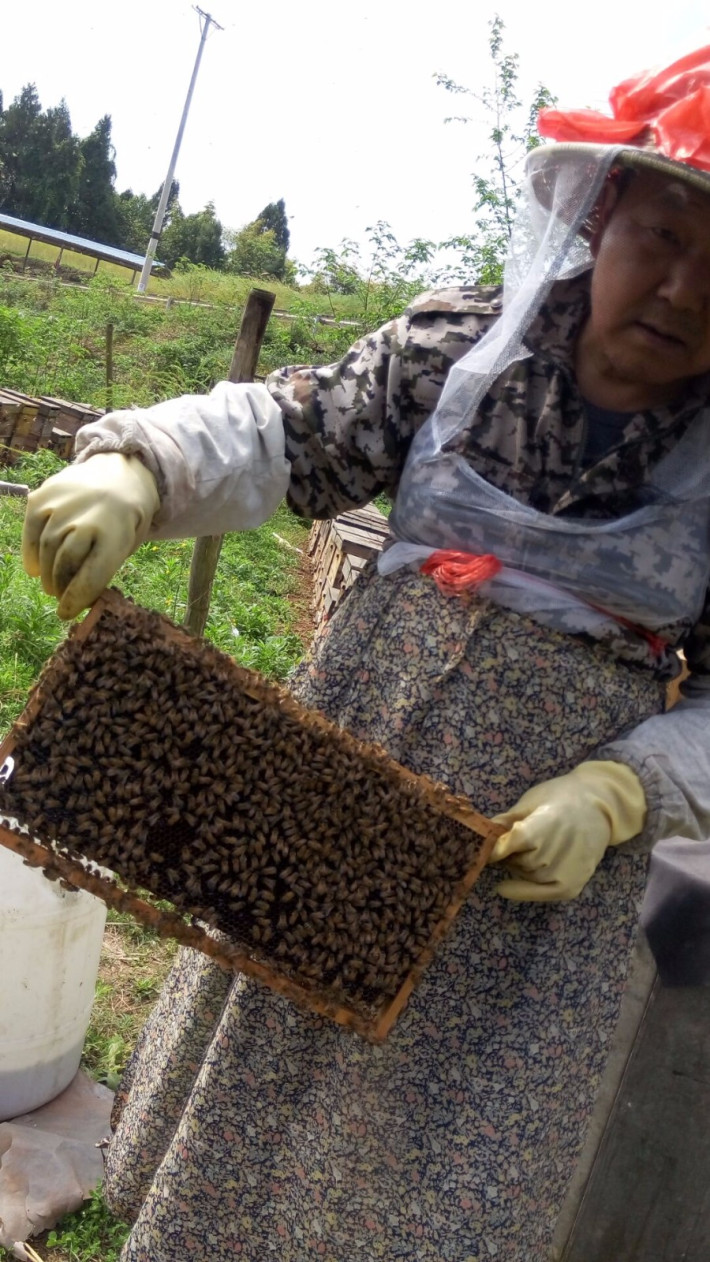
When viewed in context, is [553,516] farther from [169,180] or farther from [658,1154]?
[169,180]

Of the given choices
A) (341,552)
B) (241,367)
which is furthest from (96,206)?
(241,367)

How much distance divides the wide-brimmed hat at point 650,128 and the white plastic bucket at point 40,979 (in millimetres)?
2097

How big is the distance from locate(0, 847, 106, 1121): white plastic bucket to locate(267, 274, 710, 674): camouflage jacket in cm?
145

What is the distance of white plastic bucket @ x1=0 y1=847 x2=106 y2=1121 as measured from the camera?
2.61 meters

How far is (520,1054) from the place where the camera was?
1682 millimetres

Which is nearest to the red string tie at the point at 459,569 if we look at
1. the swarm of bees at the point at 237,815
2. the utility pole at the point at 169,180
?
the swarm of bees at the point at 237,815

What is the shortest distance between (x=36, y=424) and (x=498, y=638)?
917 centimetres

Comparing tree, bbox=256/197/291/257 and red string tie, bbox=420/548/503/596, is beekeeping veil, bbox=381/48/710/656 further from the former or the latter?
tree, bbox=256/197/291/257

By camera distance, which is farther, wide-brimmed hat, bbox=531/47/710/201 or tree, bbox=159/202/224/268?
tree, bbox=159/202/224/268

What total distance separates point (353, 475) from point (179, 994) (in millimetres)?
1136

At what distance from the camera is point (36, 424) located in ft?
32.5

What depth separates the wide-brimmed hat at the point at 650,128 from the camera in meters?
1.51

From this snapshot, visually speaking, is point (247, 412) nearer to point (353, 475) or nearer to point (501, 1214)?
point (353, 475)

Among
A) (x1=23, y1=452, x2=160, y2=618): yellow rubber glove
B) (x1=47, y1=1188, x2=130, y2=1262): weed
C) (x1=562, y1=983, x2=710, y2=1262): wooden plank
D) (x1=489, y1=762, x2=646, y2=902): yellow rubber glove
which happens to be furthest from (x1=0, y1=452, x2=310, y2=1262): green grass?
(x1=23, y1=452, x2=160, y2=618): yellow rubber glove
